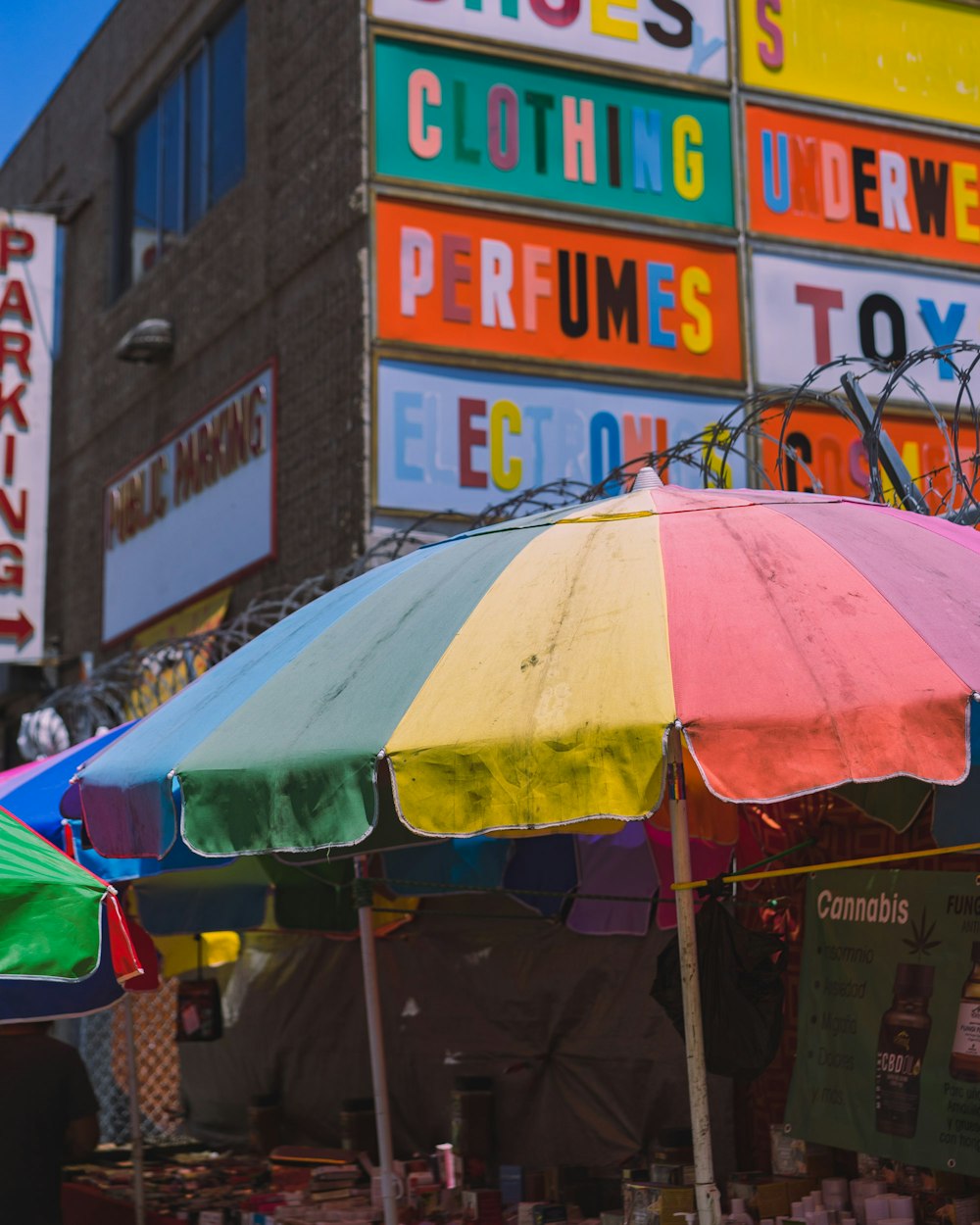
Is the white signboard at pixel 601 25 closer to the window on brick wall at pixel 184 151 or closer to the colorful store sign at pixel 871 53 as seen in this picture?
the colorful store sign at pixel 871 53

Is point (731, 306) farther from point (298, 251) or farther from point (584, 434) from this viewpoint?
point (298, 251)

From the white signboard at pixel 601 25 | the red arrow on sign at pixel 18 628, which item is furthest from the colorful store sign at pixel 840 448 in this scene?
the red arrow on sign at pixel 18 628

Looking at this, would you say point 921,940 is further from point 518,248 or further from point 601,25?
point 601,25

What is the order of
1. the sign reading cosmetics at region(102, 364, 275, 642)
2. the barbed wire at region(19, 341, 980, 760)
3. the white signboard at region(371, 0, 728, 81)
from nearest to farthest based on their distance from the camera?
the barbed wire at region(19, 341, 980, 760) → the white signboard at region(371, 0, 728, 81) → the sign reading cosmetics at region(102, 364, 275, 642)

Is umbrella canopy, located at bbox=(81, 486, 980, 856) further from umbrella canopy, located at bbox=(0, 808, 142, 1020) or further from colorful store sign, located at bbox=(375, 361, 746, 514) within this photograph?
colorful store sign, located at bbox=(375, 361, 746, 514)

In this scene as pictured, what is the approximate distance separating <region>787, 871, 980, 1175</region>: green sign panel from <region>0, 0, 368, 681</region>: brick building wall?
506 centimetres

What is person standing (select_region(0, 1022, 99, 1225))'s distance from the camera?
6969mm

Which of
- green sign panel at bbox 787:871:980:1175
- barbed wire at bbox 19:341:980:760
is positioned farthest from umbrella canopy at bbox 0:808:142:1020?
barbed wire at bbox 19:341:980:760

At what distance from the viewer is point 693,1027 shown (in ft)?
15.9

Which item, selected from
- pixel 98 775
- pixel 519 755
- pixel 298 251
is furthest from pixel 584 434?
pixel 519 755

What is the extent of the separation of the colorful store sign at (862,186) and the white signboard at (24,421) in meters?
6.34

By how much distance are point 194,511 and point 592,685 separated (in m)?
10.1

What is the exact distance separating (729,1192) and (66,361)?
45.5 ft

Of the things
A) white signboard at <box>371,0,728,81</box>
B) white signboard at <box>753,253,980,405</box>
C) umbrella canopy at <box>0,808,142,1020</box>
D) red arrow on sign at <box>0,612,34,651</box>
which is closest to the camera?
umbrella canopy at <box>0,808,142,1020</box>
